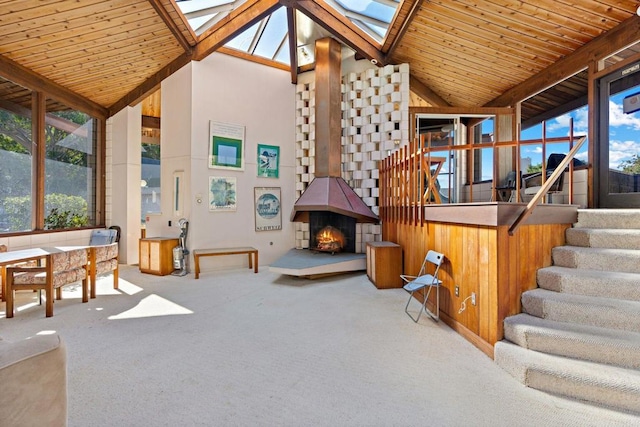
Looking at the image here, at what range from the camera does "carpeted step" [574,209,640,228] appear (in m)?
3.02

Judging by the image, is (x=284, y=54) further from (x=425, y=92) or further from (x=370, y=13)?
(x=425, y=92)

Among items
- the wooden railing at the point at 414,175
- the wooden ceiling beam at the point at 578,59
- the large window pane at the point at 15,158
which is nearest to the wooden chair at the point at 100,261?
the large window pane at the point at 15,158

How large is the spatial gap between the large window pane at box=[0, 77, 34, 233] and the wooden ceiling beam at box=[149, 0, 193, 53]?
294cm

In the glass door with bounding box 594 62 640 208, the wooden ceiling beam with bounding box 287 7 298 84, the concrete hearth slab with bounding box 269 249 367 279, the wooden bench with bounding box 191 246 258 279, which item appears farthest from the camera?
the wooden bench with bounding box 191 246 258 279

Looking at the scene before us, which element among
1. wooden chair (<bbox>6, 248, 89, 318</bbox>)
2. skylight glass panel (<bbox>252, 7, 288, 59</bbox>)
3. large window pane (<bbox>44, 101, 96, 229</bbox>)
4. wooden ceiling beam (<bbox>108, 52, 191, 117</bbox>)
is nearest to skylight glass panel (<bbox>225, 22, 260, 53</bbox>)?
skylight glass panel (<bbox>252, 7, 288, 59</bbox>)

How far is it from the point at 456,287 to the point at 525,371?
1148 mm

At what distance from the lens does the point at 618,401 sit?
193 cm

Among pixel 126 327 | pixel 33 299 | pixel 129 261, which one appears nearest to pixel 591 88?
pixel 126 327

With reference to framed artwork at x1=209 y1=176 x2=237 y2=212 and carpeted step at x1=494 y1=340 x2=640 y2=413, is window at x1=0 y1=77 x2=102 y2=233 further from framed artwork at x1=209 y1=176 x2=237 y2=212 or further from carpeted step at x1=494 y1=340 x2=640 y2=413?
carpeted step at x1=494 y1=340 x2=640 y2=413

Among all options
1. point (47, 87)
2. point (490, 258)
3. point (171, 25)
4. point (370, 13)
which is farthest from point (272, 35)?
point (490, 258)

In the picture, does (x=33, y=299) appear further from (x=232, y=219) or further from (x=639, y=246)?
(x=639, y=246)

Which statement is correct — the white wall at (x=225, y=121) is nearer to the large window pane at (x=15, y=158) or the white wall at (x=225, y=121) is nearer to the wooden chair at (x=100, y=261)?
the wooden chair at (x=100, y=261)

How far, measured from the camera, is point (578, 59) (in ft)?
15.0

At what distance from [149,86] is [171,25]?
6.62 ft
